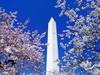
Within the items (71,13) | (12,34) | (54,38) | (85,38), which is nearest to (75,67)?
(85,38)

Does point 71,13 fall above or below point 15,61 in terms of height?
above

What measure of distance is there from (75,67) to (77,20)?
131cm

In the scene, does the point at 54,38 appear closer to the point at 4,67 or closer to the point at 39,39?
the point at 39,39

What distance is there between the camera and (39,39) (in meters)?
13.2

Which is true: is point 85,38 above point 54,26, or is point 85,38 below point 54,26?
below

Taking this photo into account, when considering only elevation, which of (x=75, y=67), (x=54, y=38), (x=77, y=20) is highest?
(x=54, y=38)

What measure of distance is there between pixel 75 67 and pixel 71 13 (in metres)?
1.58

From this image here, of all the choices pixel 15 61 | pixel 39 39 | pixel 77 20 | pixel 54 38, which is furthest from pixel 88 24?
pixel 54 38

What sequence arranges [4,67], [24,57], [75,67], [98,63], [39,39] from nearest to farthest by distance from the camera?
[98,63]
[75,67]
[4,67]
[24,57]
[39,39]

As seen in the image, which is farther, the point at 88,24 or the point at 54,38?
the point at 54,38

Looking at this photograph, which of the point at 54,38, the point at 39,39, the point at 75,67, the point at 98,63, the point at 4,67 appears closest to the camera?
the point at 98,63

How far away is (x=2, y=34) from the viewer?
11.4m

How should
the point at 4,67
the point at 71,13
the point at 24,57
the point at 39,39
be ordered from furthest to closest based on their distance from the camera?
the point at 39,39, the point at 24,57, the point at 4,67, the point at 71,13

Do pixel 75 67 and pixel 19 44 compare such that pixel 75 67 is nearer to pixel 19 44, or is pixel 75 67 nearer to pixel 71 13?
pixel 71 13
